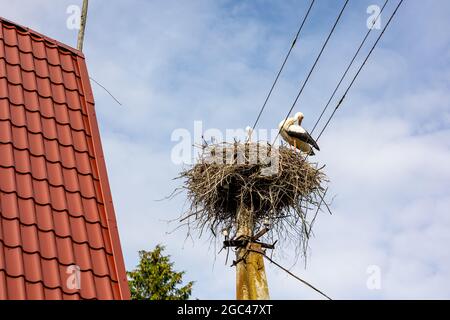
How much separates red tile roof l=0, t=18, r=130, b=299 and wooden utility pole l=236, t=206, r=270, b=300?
117 inches

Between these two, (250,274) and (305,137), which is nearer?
(250,274)

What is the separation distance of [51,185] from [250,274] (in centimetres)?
354

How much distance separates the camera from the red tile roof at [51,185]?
15.5 ft

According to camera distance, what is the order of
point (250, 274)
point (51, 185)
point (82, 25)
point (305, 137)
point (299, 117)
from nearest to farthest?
1. point (51, 185)
2. point (82, 25)
3. point (250, 274)
4. point (305, 137)
5. point (299, 117)

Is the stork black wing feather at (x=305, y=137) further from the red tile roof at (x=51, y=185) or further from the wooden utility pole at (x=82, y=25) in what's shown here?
the red tile roof at (x=51, y=185)

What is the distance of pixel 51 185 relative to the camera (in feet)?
17.5

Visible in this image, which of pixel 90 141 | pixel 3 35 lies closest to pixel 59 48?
pixel 3 35

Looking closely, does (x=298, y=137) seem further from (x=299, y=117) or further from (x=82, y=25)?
(x=82, y=25)

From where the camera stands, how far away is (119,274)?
502 cm

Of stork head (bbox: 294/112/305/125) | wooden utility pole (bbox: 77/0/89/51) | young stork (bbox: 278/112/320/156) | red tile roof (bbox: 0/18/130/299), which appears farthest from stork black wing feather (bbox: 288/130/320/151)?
red tile roof (bbox: 0/18/130/299)

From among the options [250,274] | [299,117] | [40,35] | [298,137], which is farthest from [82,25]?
[299,117]

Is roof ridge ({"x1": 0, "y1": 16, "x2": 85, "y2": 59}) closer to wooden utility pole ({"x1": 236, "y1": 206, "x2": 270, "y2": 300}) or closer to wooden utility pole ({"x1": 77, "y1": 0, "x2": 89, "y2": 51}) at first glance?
wooden utility pole ({"x1": 77, "y1": 0, "x2": 89, "y2": 51})

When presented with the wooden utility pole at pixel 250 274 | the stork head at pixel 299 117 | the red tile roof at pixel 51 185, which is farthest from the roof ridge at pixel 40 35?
the stork head at pixel 299 117
